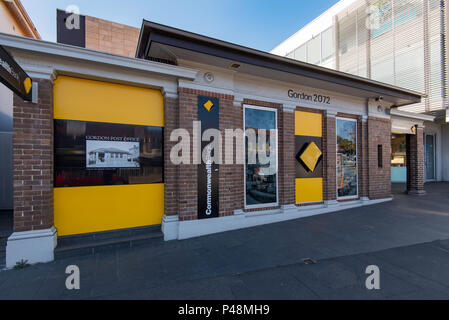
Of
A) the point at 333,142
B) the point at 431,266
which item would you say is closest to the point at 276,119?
the point at 333,142

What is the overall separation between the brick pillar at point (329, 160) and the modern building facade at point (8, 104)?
31.2 feet

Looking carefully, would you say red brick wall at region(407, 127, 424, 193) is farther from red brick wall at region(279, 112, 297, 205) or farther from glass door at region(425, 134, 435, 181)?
red brick wall at region(279, 112, 297, 205)

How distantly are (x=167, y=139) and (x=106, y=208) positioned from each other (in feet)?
6.41

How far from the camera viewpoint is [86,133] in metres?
4.34

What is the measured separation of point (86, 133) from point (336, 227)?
637 centimetres

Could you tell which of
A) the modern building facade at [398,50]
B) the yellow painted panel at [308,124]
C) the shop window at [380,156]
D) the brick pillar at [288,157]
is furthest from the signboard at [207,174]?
→ the modern building facade at [398,50]

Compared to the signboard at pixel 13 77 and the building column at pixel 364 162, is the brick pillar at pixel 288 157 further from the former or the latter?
the signboard at pixel 13 77

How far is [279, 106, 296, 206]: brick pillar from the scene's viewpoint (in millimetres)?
6273

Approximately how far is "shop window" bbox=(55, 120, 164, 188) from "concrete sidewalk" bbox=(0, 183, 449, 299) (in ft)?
4.96

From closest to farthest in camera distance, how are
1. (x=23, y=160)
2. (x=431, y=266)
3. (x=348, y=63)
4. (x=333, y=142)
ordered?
1. (x=431, y=266)
2. (x=23, y=160)
3. (x=333, y=142)
4. (x=348, y=63)

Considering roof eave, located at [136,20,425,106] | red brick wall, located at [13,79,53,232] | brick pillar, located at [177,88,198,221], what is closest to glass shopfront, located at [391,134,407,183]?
roof eave, located at [136,20,425,106]

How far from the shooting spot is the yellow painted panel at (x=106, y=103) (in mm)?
4219

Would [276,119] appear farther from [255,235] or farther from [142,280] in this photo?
[142,280]

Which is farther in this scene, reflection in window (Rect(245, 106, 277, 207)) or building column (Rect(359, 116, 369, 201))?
building column (Rect(359, 116, 369, 201))
